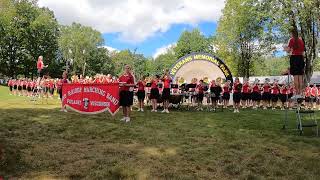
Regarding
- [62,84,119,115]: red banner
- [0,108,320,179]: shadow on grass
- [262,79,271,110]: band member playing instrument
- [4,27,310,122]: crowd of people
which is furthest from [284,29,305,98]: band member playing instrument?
[262,79,271,110]: band member playing instrument

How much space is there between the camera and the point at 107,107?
15.4 meters

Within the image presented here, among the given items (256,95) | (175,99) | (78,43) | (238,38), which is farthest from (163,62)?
(175,99)

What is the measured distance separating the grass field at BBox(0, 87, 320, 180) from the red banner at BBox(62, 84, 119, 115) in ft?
6.01

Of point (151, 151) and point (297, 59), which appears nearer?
point (151, 151)

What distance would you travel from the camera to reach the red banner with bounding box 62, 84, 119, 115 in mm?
15148

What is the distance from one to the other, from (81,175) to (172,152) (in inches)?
104

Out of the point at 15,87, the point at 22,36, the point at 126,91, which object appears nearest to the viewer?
Answer: the point at 126,91

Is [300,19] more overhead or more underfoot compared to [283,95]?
more overhead

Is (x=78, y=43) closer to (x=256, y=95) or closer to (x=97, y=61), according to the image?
(x=97, y=61)

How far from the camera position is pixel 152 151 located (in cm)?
952

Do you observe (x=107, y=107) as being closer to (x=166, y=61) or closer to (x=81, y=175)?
(x=81, y=175)

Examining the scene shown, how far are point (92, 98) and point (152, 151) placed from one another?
7.05 meters

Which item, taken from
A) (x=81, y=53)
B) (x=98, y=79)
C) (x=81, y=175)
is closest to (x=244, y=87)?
(x=98, y=79)

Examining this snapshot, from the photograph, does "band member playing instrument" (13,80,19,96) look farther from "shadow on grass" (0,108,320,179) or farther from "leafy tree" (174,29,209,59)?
"leafy tree" (174,29,209,59)
